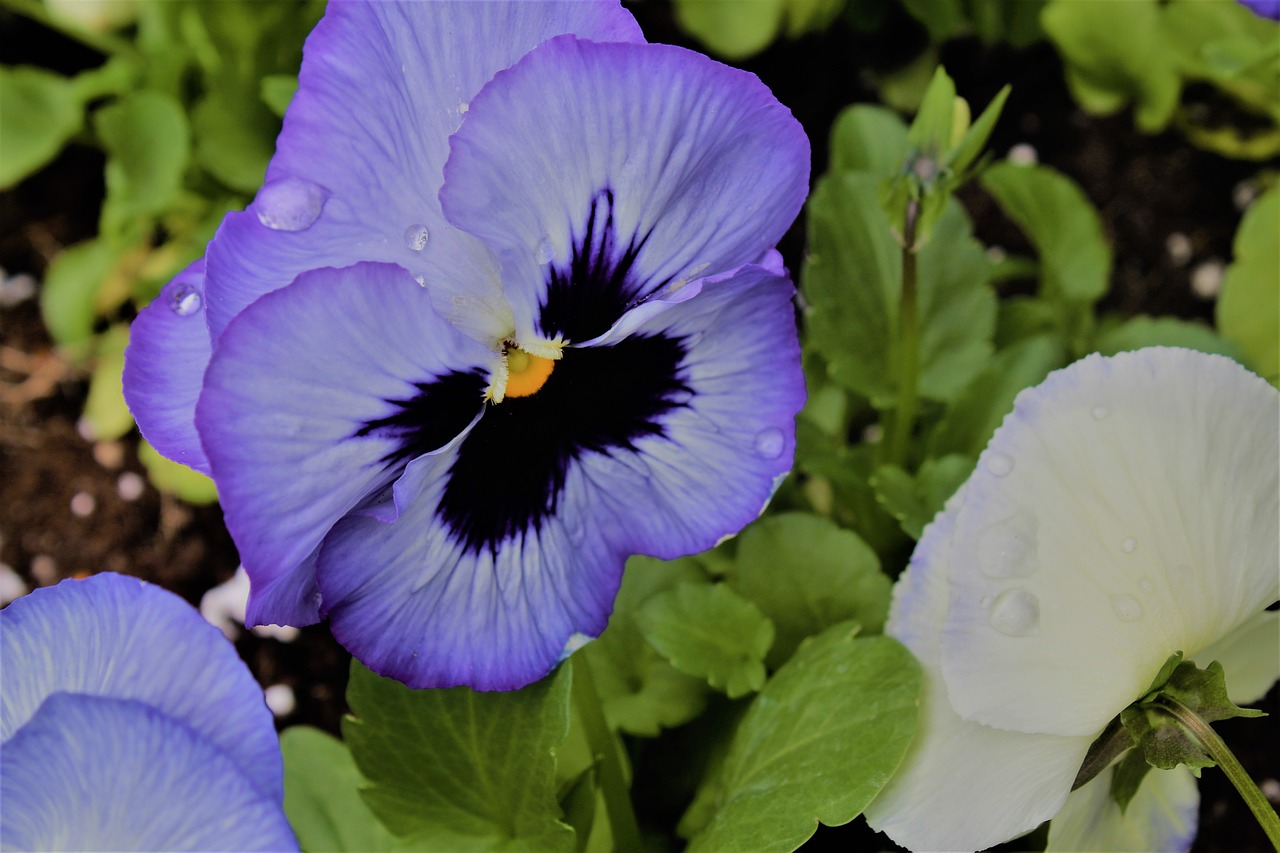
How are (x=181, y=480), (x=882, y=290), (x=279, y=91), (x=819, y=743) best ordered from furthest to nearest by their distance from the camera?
(x=181, y=480), (x=279, y=91), (x=882, y=290), (x=819, y=743)

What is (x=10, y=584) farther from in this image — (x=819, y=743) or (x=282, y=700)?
(x=819, y=743)

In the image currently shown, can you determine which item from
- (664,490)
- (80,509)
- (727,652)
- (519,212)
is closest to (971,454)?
(727,652)

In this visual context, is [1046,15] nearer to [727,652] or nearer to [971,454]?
[971,454]

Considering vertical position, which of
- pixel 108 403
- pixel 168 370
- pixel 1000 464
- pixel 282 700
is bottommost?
pixel 282 700

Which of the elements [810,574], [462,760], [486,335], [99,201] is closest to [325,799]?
[462,760]

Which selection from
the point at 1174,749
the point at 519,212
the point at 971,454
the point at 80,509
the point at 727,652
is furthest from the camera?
the point at 80,509

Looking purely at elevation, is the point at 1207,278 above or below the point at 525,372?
below

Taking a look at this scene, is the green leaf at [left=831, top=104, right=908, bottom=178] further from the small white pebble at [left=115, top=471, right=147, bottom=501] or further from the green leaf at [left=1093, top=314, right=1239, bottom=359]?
the small white pebble at [left=115, top=471, right=147, bottom=501]
